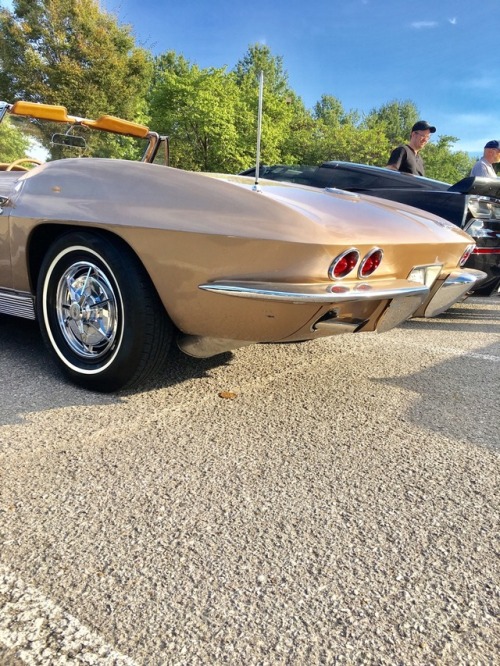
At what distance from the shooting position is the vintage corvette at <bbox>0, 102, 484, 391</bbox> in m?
2.05

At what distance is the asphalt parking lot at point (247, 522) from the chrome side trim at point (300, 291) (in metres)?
0.57

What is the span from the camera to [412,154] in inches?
230

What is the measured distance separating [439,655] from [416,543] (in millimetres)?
388

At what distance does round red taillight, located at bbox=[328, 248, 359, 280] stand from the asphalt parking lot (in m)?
0.66

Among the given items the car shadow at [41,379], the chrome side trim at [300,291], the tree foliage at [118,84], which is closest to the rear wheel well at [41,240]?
the car shadow at [41,379]

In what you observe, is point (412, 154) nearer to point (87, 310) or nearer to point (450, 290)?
point (450, 290)

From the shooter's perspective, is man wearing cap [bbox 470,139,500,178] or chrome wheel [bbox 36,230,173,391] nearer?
chrome wheel [bbox 36,230,173,391]

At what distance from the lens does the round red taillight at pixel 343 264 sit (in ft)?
6.77

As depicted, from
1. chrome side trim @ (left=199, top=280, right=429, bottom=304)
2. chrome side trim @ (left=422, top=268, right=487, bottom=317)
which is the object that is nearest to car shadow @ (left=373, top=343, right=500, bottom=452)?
chrome side trim @ (left=422, top=268, right=487, bottom=317)

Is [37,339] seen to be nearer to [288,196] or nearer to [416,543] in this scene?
[288,196]

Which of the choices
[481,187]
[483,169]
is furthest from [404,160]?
[481,187]

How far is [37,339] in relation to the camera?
11.4ft

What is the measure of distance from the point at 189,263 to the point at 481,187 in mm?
3084

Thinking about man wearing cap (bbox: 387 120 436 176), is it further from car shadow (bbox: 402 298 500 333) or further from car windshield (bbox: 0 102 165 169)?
car windshield (bbox: 0 102 165 169)
